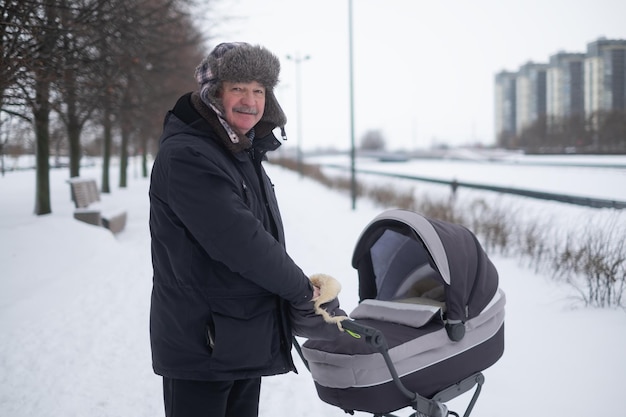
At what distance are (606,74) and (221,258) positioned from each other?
6.40m

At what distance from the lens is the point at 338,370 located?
2.45m

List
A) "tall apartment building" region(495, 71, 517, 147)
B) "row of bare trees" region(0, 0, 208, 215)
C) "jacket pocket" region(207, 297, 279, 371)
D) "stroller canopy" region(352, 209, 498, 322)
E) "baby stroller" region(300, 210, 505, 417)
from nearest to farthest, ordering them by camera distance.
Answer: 1. "jacket pocket" region(207, 297, 279, 371)
2. "baby stroller" region(300, 210, 505, 417)
3. "stroller canopy" region(352, 209, 498, 322)
4. "row of bare trees" region(0, 0, 208, 215)
5. "tall apartment building" region(495, 71, 517, 147)

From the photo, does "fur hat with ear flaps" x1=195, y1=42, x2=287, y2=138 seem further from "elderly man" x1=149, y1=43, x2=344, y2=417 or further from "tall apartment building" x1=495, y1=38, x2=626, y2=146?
"tall apartment building" x1=495, y1=38, x2=626, y2=146

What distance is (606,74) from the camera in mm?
6555

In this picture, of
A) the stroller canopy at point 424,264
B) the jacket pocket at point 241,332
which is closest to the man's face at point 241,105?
the jacket pocket at point 241,332

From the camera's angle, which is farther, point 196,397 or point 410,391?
point 410,391

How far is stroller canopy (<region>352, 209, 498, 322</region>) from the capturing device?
274cm

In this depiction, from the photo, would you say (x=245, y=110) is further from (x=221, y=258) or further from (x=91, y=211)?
(x=91, y=211)

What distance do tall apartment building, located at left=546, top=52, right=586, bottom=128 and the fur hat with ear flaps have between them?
6.26 m

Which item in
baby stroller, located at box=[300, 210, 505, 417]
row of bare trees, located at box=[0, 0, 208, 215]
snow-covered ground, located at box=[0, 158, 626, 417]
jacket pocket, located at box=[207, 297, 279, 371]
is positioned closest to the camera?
jacket pocket, located at box=[207, 297, 279, 371]

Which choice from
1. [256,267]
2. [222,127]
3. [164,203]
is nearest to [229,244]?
[256,267]

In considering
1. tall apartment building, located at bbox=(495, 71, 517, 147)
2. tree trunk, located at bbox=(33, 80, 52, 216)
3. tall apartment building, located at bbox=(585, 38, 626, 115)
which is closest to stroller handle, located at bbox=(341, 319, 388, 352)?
tall apartment building, located at bbox=(585, 38, 626, 115)

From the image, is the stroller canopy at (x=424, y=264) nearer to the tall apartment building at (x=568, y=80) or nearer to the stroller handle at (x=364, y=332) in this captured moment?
the stroller handle at (x=364, y=332)

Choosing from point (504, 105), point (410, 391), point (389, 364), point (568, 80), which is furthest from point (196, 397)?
point (504, 105)
